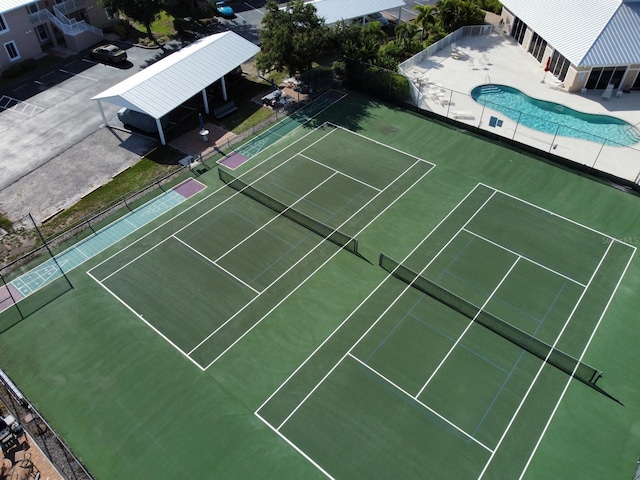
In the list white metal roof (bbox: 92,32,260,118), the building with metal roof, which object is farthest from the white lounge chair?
white metal roof (bbox: 92,32,260,118)

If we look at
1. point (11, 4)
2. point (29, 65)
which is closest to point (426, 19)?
point (29, 65)

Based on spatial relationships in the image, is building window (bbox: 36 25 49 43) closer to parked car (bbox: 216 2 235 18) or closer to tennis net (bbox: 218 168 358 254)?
parked car (bbox: 216 2 235 18)

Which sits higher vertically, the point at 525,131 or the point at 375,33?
the point at 375,33

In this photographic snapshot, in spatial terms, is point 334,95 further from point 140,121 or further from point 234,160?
point 140,121

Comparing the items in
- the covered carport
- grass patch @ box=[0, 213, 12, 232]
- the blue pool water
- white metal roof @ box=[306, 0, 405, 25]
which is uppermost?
white metal roof @ box=[306, 0, 405, 25]

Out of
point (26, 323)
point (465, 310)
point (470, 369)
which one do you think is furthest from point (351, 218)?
point (26, 323)
